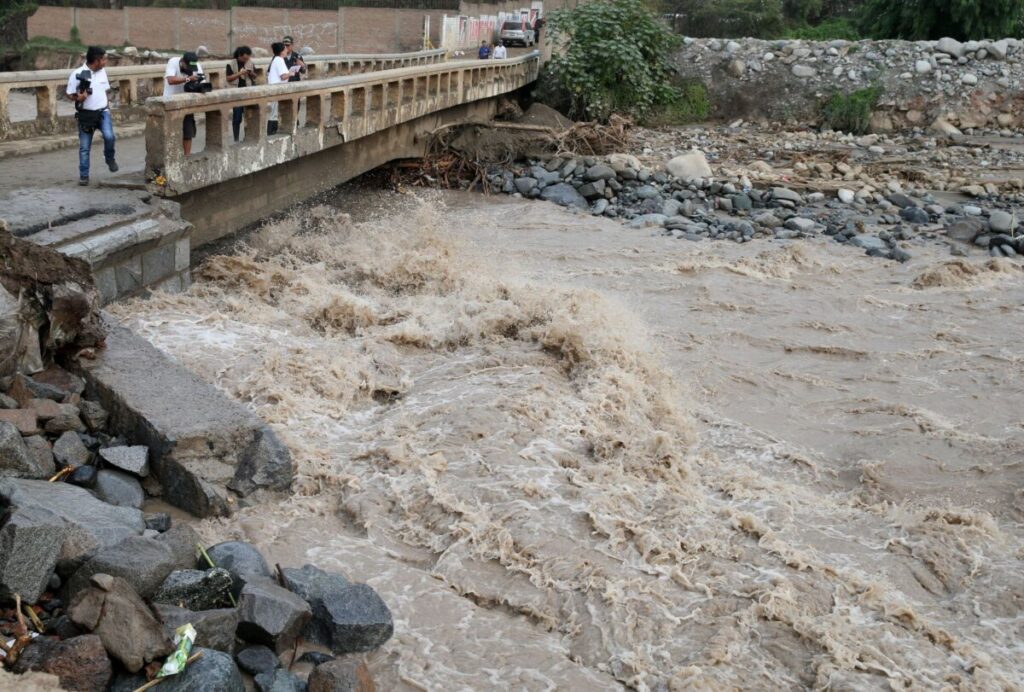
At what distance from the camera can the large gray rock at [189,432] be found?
6383 millimetres

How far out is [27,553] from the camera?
4680 mm

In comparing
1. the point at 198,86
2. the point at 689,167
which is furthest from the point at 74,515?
the point at 689,167

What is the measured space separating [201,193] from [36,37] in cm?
3508

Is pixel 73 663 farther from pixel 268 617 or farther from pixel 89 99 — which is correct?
pixel 89 99

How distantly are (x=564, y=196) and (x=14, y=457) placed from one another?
1437cm

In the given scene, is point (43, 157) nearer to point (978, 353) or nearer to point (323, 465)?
point (323, 465)

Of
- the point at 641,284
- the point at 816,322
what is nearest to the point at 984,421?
the point at 816,322

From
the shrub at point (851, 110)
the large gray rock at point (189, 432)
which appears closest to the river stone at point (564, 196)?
the shrub at point (851, 110)

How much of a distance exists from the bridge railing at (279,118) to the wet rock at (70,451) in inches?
163

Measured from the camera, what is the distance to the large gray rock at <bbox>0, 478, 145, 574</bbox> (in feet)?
16.1

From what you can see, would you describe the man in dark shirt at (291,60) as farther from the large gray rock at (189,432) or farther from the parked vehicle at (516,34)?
the parked vehicle at (516,34)

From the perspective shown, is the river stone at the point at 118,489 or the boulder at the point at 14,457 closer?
the boulder at the point at 14,457

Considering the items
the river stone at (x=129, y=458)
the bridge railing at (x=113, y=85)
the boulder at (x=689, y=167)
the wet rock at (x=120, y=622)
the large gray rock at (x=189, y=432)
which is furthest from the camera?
the boulder at (x=689, y=167)

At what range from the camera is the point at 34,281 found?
22.6 ft
